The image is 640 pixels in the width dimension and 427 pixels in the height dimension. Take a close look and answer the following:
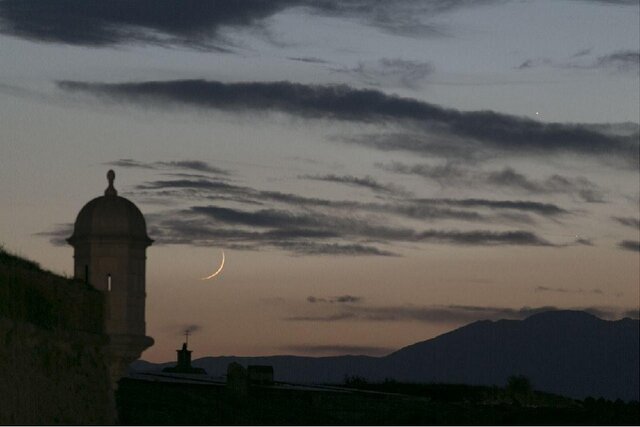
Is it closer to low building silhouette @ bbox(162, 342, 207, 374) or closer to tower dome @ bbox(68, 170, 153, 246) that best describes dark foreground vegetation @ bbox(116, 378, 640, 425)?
tower dome @ bbox(68, 170, 153, 246)

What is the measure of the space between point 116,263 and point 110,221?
35.3 inches

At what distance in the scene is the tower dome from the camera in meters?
31.6

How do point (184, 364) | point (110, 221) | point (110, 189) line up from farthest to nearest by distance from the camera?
1. point (184, 364)
2. point (110, 189)
3. point (110, 221)

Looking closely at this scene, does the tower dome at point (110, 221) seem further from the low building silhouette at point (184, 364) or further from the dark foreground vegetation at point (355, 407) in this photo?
the low building silhouette at point (184, 364)

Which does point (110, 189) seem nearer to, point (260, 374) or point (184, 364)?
point (260, 374)

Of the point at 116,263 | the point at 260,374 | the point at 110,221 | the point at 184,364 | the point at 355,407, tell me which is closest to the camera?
the point at 110,221

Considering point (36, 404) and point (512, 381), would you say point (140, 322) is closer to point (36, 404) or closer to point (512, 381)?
point (36, 404)

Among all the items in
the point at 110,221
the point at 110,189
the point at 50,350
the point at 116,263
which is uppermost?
the point at 110,189

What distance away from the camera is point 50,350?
28.3 metres

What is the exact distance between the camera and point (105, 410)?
31.5 m

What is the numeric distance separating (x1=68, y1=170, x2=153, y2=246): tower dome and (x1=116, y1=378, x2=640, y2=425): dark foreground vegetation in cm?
382

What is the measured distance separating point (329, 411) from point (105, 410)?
8650 millimetres

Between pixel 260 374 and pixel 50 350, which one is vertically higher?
pixel 260 374

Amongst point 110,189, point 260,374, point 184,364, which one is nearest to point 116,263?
point 110,189
